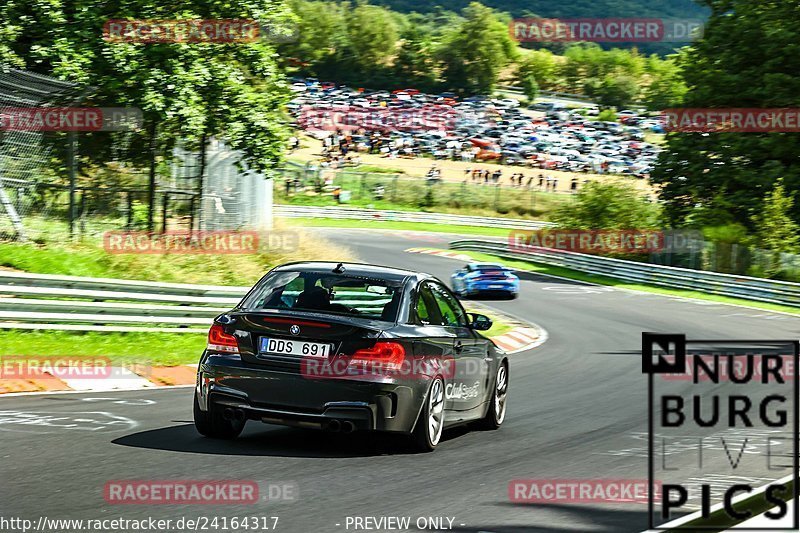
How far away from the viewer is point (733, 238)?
133 ft

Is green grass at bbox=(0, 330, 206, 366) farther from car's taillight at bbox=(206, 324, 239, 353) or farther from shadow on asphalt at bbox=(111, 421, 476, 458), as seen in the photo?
car's taillight at bbox=(206, 324, 239, 353)

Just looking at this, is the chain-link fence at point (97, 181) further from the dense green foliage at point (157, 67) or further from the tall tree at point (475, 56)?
the tall tree at point (475, 56)

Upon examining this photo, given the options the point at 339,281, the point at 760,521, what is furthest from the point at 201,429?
the point at 760,521

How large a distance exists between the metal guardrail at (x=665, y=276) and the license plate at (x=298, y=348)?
97.2ft

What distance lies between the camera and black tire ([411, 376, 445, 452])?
8430mm

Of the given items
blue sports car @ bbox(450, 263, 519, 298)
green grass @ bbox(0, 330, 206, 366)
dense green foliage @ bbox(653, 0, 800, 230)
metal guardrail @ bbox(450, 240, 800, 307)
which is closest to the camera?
green grass @ bbox(0, 330, 206, 366)

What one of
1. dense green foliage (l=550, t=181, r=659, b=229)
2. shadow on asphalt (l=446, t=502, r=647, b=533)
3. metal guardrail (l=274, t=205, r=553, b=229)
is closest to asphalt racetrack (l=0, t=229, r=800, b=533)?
shadow on asphalt (l=446, t=502, r=647, b=533)

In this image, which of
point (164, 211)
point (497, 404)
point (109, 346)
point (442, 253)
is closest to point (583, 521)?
point (497, 404)

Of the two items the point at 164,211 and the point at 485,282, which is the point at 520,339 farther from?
the point at 485,282

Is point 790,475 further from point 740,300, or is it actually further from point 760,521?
point 740,300

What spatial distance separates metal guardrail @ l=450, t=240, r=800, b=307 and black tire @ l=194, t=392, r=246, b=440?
96.4 ft

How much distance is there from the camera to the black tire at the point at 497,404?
403 inches

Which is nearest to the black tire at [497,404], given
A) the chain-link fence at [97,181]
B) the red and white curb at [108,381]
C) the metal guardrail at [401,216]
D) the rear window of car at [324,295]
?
the rear window of car at [324,295]

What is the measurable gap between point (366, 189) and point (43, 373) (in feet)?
181
